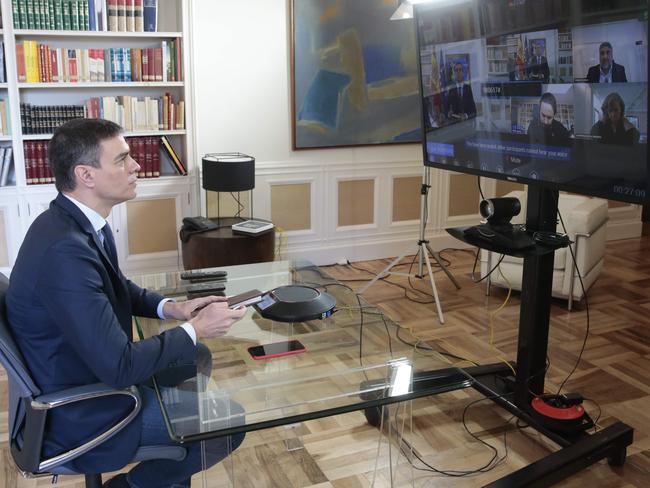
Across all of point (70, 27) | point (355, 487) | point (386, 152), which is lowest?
point (355, 487)

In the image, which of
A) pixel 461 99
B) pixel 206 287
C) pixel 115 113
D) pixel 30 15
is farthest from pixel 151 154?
pixel 461 99

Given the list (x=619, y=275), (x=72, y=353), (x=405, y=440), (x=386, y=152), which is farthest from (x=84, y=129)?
(x=619, y=275)

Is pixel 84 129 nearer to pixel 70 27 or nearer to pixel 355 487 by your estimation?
pixel 355 487

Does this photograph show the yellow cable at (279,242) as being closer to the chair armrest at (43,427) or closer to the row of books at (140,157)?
the row of books at (140,157)

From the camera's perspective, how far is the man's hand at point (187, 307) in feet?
6.68

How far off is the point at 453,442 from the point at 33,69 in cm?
325

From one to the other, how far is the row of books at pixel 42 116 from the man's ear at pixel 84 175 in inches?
104

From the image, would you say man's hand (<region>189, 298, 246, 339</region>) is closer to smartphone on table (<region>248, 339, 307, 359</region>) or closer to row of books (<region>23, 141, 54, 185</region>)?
smartphone on table (<region>248, 339, 307, 359</region>)

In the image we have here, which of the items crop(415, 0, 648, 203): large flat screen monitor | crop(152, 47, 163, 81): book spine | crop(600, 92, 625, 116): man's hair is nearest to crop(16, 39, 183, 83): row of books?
crop(152, 47, 163, 81): book spine

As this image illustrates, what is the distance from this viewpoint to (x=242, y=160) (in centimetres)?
420

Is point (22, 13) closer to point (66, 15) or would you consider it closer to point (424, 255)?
point (66, 15)

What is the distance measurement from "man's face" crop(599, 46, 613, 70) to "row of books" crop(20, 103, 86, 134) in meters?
3.26

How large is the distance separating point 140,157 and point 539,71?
289cm

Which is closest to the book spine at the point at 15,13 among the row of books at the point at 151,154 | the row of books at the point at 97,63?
the row of books at the point at 97,63
